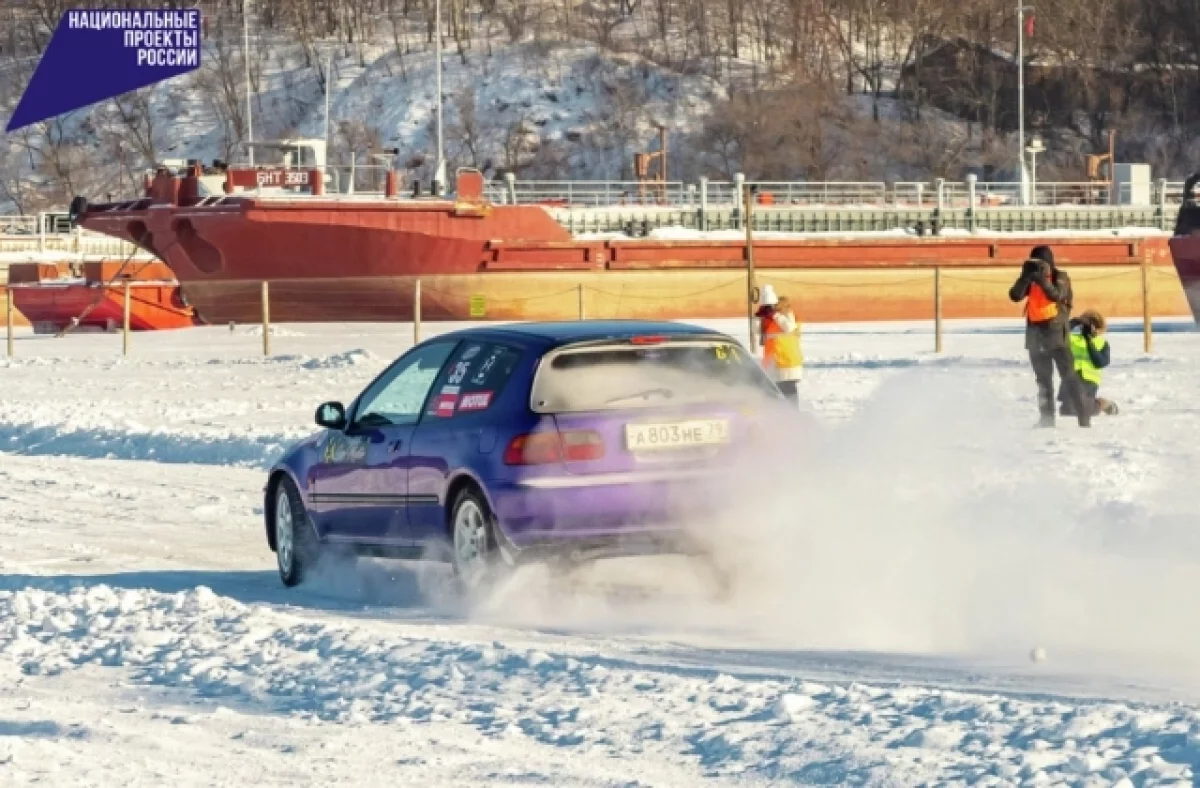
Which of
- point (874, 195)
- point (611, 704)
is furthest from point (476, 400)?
point (874, 195)

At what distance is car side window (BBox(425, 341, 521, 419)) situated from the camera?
34.7 feet

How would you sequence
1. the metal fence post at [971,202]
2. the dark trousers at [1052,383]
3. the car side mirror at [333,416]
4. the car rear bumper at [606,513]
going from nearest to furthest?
the car rear bumper at [606,513] < the car side mirror at [333,416] < the dark trousers at [1052,383] < the metal fence post at [971,202]

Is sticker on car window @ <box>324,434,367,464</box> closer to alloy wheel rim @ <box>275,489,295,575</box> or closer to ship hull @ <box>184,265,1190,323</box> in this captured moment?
alloy wheel rim @ <box>275,489,295,575</box>

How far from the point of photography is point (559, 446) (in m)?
10.1

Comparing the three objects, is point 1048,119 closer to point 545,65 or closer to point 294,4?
point 545,65

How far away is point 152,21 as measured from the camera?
62.4 m

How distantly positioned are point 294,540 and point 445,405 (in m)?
1.52

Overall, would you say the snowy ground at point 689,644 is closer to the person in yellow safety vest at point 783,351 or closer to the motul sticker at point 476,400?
the motul sticker at point 476,400

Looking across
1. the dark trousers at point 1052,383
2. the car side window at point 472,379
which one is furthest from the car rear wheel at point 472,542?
the dark trousers at point 1052,383

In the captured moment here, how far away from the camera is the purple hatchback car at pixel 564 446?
10.1 m

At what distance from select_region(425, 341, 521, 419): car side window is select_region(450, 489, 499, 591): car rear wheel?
1.53 ft

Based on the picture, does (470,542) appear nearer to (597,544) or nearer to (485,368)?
(597,544)

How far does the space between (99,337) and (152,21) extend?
775 inches

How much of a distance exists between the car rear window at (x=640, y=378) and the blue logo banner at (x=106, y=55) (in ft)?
135
